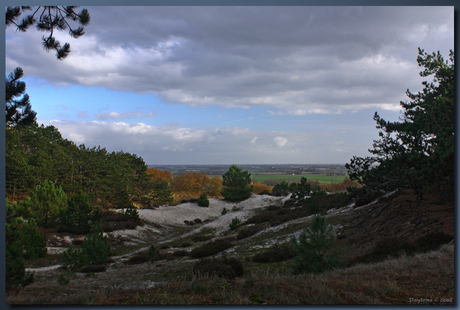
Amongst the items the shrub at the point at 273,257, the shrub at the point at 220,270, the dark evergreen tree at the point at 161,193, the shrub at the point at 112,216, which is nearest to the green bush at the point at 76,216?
the shrub at the point at 112,216

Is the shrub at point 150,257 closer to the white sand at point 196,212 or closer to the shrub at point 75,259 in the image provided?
the shrub at point 75,259

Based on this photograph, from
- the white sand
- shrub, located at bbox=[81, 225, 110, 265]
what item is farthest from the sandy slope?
shrub, located at bbox=[81, 225, 110, 265]

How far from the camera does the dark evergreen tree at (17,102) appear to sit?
5324mm

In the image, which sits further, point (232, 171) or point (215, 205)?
point (232, 171)

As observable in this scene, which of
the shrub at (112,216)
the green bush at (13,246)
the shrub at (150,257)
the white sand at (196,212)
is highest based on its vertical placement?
the green bush at (13,246)

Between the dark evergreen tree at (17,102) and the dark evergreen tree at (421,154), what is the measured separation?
7925 mm

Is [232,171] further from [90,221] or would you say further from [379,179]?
[379,179]

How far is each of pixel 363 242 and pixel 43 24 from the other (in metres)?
11.9

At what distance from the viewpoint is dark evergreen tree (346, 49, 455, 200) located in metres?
5.69

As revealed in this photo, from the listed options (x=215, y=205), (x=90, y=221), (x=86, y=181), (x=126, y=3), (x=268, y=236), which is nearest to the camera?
(x=126, y=3)

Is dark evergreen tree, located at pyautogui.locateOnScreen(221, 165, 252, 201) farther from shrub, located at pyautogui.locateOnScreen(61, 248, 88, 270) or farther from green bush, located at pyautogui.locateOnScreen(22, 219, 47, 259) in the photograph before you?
shrub, located at pyautogui.locateOnScreen(61, 248, 88, 270)

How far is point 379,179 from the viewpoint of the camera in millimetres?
6660

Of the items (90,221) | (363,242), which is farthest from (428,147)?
(90,221)

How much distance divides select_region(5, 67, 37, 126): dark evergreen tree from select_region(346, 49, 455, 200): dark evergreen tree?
7.92m
